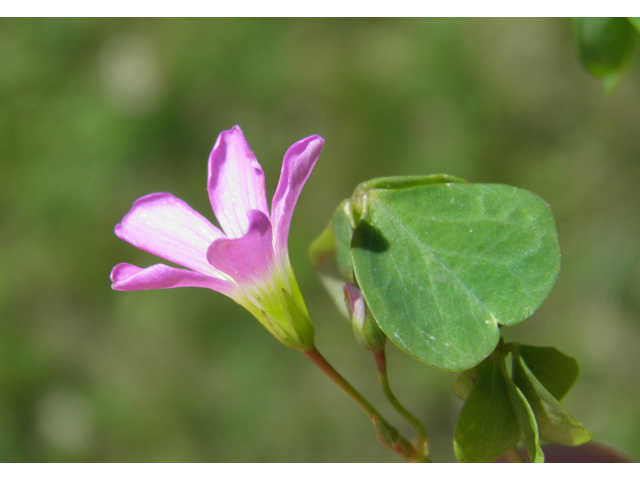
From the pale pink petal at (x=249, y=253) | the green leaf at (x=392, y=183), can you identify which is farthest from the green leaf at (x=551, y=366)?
the pale pink petal at (x=249, y=253)

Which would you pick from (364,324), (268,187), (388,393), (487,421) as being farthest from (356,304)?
(268,187)

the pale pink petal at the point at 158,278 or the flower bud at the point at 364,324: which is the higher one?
the pale pink petal at the point at 158,278

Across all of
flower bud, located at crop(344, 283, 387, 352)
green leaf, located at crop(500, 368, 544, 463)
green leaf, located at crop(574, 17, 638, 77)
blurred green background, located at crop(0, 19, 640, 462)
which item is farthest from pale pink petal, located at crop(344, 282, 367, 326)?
blurred green background, located at crop(0, 19, 640, 462)

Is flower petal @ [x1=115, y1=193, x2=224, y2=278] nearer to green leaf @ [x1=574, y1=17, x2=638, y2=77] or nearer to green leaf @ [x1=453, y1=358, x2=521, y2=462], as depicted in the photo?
green leaf @ [x1=453, y1=358, x2=521, y2=462]

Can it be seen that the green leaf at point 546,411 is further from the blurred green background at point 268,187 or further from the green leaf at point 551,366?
the blurred green background at point 268,187

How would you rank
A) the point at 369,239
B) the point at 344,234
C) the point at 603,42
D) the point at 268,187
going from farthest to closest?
the point at 268,187
the point at 603,42
the point at 344,234
the point at 369,239

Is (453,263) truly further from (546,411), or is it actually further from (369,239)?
(546,411)
